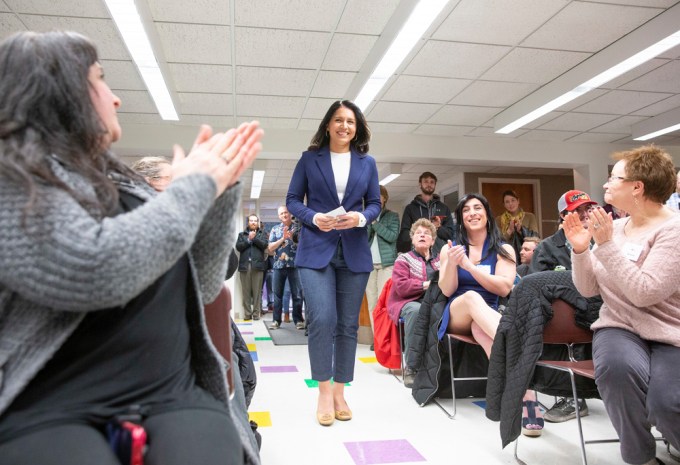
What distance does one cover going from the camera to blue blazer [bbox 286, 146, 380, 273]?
2410 mm

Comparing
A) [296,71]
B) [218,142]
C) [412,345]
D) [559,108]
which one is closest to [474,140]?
[559,108]

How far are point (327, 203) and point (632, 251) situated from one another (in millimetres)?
1274

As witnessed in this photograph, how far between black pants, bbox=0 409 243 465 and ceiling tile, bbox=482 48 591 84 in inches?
185

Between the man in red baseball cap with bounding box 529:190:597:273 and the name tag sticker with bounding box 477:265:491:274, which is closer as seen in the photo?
the name tag sticker with bounding box 477:265:491:274

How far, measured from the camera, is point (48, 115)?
2.57 ft

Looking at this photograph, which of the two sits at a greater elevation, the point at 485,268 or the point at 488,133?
the point at 488,133

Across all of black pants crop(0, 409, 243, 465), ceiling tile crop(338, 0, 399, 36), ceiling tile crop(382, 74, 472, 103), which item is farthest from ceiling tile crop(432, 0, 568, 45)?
black pants crop(0, 409, 243, 465)

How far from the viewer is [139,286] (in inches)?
29.5

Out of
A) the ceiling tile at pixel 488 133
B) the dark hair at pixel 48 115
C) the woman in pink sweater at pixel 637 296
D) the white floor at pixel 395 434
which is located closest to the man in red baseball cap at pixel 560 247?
the white floor at pixel 395 434

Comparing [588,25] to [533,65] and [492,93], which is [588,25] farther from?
[492,93]

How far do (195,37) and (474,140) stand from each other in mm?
4456

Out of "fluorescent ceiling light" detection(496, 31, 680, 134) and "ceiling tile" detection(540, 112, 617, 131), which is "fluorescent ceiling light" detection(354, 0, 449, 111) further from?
"ceiling tile" detection(540, 112, 617, 131)

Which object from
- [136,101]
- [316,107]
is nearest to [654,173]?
[316,107]

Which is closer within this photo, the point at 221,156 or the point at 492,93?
the point at 221,156
